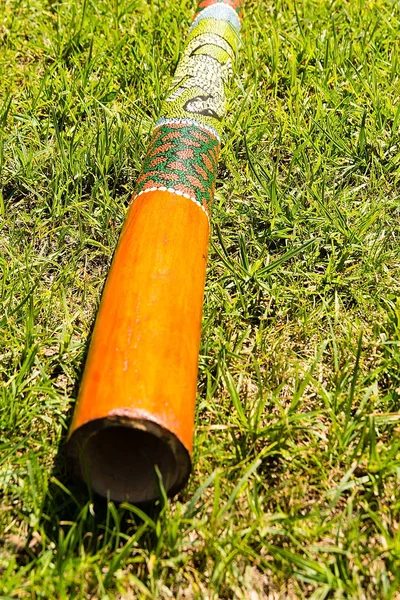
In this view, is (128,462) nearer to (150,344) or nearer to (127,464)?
(127,464)

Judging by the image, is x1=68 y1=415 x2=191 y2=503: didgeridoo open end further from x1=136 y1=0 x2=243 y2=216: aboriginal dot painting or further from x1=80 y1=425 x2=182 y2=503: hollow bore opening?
x1=136 y1=0 x2=243 y2=216: aboriginal dot painting

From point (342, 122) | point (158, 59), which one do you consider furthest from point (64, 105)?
point (342, 122)

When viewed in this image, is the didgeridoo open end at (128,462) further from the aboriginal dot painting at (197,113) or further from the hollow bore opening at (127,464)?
the aboriginal dot painting at (197,113)

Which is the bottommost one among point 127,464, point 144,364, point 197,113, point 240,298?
point 127,464

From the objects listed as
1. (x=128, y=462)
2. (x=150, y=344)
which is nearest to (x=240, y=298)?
(x=150, y=344)

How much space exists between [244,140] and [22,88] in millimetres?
1109

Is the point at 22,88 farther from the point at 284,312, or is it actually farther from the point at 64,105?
the point at 284,312

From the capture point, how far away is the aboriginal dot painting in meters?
2.68

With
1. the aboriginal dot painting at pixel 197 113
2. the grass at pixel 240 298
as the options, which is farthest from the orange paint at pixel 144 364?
the aboriginal dot painting at pixel 197 113

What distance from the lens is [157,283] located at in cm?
226

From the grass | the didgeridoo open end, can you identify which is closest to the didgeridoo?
the didgeridoo open end

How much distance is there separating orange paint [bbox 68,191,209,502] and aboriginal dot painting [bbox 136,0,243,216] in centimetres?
26

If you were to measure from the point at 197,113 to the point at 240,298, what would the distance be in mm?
770

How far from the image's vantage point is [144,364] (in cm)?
207
